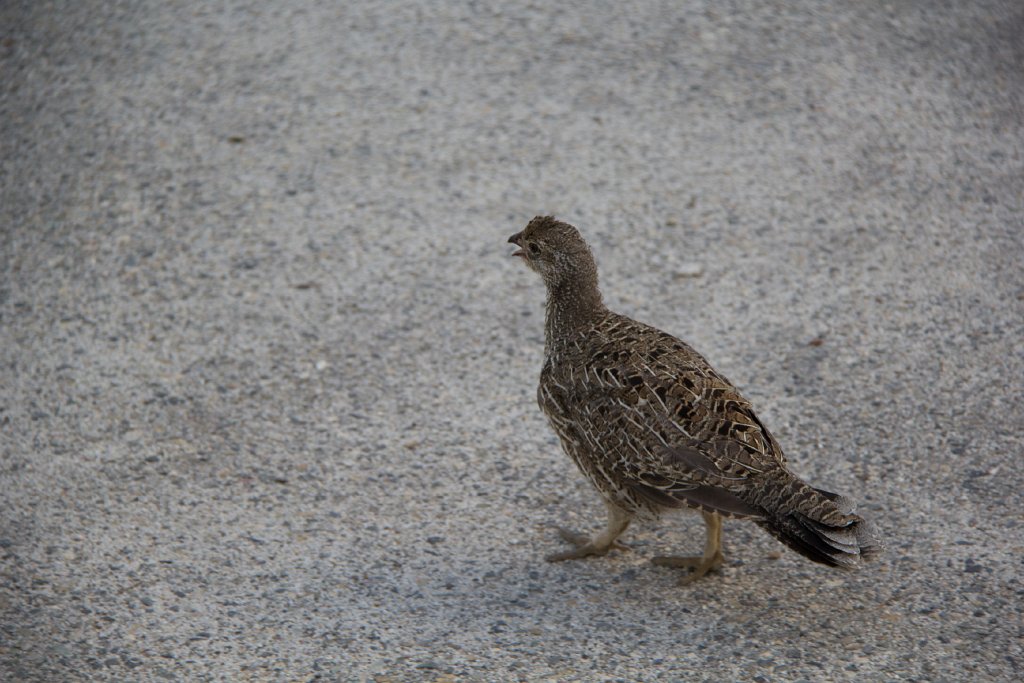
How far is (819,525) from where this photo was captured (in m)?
4.10

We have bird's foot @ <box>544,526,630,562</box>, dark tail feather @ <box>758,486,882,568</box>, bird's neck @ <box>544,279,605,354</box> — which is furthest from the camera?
bird's neck @ <box>544,279,605,354</box>

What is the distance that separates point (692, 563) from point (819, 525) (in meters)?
0.91

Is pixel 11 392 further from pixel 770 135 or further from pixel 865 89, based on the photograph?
pixel 865 89

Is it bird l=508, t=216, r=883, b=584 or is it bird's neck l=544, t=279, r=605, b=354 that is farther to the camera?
bird's neck l=544, t=279, r=605, b=354

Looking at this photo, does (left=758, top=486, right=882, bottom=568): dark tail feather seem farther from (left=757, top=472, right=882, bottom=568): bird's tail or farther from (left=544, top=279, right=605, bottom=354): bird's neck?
(left=544, top=279, right=605, bottom=354): bird's neck

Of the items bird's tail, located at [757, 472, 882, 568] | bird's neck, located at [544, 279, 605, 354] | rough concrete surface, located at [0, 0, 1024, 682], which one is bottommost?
rough concrete surface, located at [0, 0, 1024, 682]

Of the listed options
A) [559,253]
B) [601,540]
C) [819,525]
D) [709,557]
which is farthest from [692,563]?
[559,253]

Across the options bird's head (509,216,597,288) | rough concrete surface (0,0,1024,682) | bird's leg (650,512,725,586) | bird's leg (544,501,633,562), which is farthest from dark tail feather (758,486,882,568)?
bird's head (509,216,597,288)

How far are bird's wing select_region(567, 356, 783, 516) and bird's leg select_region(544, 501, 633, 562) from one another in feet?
0.84

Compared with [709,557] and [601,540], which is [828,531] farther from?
[601,540]

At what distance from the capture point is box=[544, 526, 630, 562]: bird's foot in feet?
16.3

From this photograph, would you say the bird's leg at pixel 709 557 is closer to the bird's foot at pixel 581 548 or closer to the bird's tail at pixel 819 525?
the bird's foot at pixel 581 548

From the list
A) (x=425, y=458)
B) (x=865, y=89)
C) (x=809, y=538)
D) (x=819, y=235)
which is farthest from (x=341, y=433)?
(x=865, y=89)

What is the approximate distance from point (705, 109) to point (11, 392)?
189 inches
